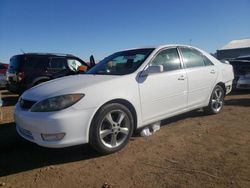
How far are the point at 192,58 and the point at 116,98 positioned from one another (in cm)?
229

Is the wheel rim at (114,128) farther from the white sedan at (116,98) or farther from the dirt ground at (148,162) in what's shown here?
the dirt ground at (148,162)

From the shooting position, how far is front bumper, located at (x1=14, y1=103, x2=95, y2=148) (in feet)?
12.1

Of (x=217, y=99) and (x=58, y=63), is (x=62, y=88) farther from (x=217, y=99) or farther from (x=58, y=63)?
(x=58, y=63)

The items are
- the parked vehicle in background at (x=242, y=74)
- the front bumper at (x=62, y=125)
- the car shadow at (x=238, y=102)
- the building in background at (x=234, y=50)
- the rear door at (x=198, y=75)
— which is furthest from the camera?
the building in background at (x=234, y=50)

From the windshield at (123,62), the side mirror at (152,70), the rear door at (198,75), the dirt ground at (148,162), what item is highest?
the windshield at (123,62)

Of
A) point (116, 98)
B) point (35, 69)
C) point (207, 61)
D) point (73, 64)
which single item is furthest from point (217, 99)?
point (35, 69)

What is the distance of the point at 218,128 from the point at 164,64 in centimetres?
157

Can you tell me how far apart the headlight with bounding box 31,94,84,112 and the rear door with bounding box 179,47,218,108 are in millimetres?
2441

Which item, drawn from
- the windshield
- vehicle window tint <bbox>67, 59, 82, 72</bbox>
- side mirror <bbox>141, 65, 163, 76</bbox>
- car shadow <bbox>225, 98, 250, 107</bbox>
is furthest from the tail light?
car shadow <bbox>225, 98, 250, 107</bbox>

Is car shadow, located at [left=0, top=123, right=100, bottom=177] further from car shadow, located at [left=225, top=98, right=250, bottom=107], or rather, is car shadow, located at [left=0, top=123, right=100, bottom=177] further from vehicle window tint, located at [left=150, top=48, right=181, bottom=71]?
car shadow, located at [left=225, top=98, right=250, bottom=107]

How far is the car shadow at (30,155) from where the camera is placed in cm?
387

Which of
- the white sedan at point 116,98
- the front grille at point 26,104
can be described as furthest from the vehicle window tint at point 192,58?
the front grille at point 26,104

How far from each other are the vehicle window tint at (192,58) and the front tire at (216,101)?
780 millimetres

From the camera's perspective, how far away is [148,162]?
3783 mm
